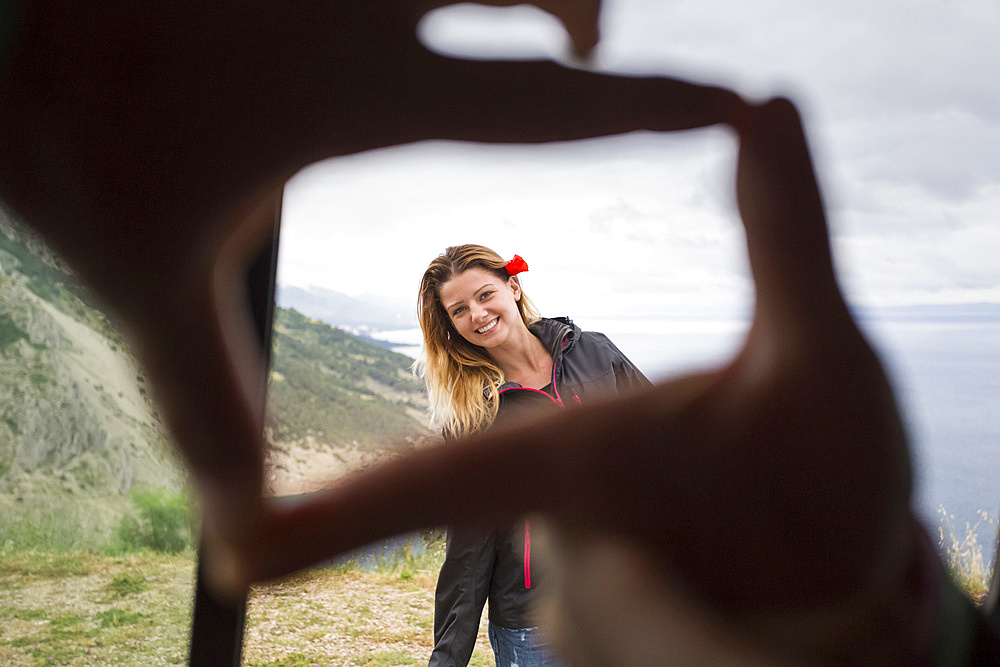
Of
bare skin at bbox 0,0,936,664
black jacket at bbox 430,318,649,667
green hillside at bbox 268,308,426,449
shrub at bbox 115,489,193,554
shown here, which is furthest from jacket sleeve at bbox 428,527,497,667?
bare skin at bbox 0,0,936,664

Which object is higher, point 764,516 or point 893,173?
point 893,173

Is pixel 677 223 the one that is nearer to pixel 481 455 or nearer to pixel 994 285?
pixel 994 285

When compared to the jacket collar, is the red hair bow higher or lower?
higher

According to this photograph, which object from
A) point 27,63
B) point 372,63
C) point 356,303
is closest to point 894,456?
point 372,63

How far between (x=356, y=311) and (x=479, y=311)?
0.79 meters

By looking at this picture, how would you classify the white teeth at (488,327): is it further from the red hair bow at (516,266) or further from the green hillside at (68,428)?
the green hillside at (68,428)

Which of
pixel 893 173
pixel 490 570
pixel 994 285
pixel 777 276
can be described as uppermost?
pixel 893 173

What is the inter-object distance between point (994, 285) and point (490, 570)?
0.79 m

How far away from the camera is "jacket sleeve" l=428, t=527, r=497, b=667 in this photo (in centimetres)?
74

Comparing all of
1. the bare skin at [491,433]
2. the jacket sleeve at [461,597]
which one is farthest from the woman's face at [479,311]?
the jacket sleeve at [461,597]

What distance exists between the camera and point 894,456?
27 centimetres

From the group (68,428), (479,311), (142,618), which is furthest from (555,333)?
(142,618)

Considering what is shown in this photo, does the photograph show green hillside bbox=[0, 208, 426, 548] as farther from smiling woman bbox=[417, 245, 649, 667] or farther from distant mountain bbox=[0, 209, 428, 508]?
smiling woman bbox=[417, 245, 649, 667]

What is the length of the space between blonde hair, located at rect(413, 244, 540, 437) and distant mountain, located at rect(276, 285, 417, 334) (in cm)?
69
